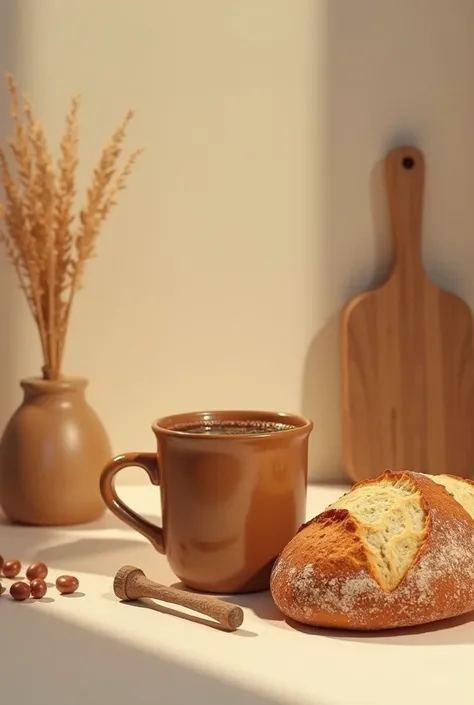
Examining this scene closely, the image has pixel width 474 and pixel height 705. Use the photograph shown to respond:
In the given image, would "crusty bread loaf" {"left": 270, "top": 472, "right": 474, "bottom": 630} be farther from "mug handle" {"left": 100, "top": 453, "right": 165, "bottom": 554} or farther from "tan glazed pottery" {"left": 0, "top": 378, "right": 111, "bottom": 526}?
"tan glazed pottery" {"left": 0, "top": 378, "right": 111, "bottom": 526}

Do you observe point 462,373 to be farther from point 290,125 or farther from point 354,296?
point 290,125

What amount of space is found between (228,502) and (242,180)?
1.96 feet

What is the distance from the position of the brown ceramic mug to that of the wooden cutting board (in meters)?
0.44

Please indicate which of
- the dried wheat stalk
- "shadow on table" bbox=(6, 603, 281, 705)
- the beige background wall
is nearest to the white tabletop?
"shadow on table" bbox=(6, 603, 281, 705)

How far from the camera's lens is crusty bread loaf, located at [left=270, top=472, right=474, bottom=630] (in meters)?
0.89

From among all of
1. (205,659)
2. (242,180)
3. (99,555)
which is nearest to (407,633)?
(205,659)

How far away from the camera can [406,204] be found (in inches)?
58.3

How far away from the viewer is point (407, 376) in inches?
58.7

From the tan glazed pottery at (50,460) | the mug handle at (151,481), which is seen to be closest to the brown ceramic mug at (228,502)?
the mug handle at (151,481)

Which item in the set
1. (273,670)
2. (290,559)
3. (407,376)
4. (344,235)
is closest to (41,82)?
(344,235)

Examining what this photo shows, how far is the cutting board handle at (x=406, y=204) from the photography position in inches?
58.2

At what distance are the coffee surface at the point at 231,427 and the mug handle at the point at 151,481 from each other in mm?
42

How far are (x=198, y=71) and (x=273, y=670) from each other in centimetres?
87

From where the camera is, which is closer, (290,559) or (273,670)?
(273,670)
